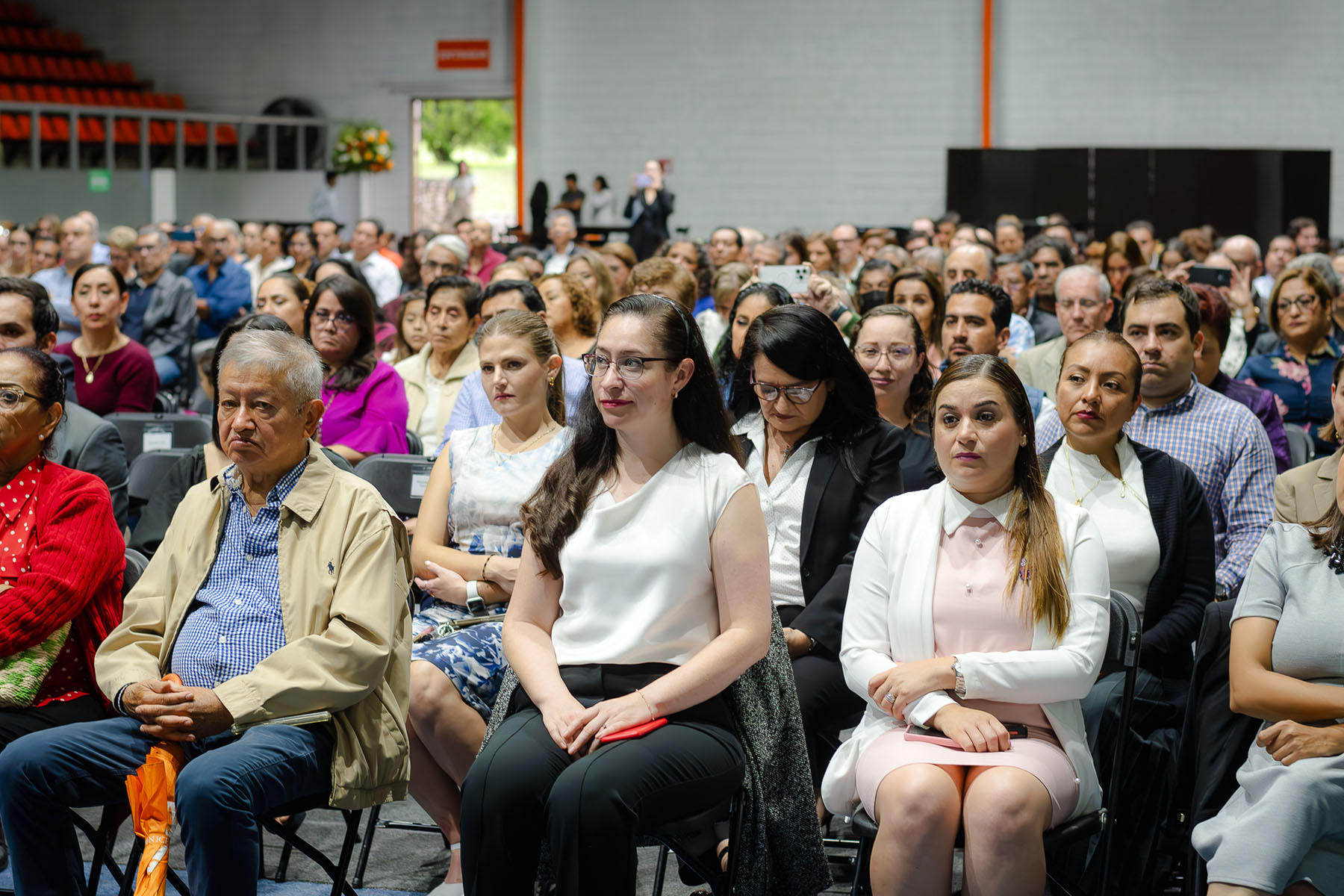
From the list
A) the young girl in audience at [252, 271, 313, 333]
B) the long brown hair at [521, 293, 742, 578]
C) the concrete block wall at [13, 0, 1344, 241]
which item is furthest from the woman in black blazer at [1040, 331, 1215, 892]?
the concrete block wall at [13, 0, 1344, 241]

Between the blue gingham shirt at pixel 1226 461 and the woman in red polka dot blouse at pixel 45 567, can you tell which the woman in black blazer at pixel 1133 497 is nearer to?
the blue gingham shirt at pixel 1226 461

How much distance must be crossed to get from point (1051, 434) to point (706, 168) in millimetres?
11997

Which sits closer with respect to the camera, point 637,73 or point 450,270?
point 450,270

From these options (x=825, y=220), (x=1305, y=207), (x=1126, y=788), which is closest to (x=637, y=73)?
(x=825, y=220)

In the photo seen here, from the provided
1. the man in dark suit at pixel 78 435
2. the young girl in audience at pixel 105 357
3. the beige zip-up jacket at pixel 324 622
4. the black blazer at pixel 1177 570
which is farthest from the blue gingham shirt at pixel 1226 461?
the young girl in audience at pixel 105 357

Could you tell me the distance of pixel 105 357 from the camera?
5023 mm

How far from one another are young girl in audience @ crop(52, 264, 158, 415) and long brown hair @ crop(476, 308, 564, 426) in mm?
2375

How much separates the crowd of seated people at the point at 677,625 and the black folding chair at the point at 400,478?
1.19 feet

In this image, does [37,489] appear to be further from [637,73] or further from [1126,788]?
[637,73]

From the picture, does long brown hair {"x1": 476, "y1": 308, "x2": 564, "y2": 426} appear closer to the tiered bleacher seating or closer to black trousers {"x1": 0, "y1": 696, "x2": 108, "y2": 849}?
black trousers {"x1": 0, "y1": 696, "x2": 108, "y2": 849}

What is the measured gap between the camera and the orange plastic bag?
2211mm

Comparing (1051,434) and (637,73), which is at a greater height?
(637,73)

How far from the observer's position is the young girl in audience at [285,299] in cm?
476

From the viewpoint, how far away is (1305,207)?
13.5 metres
